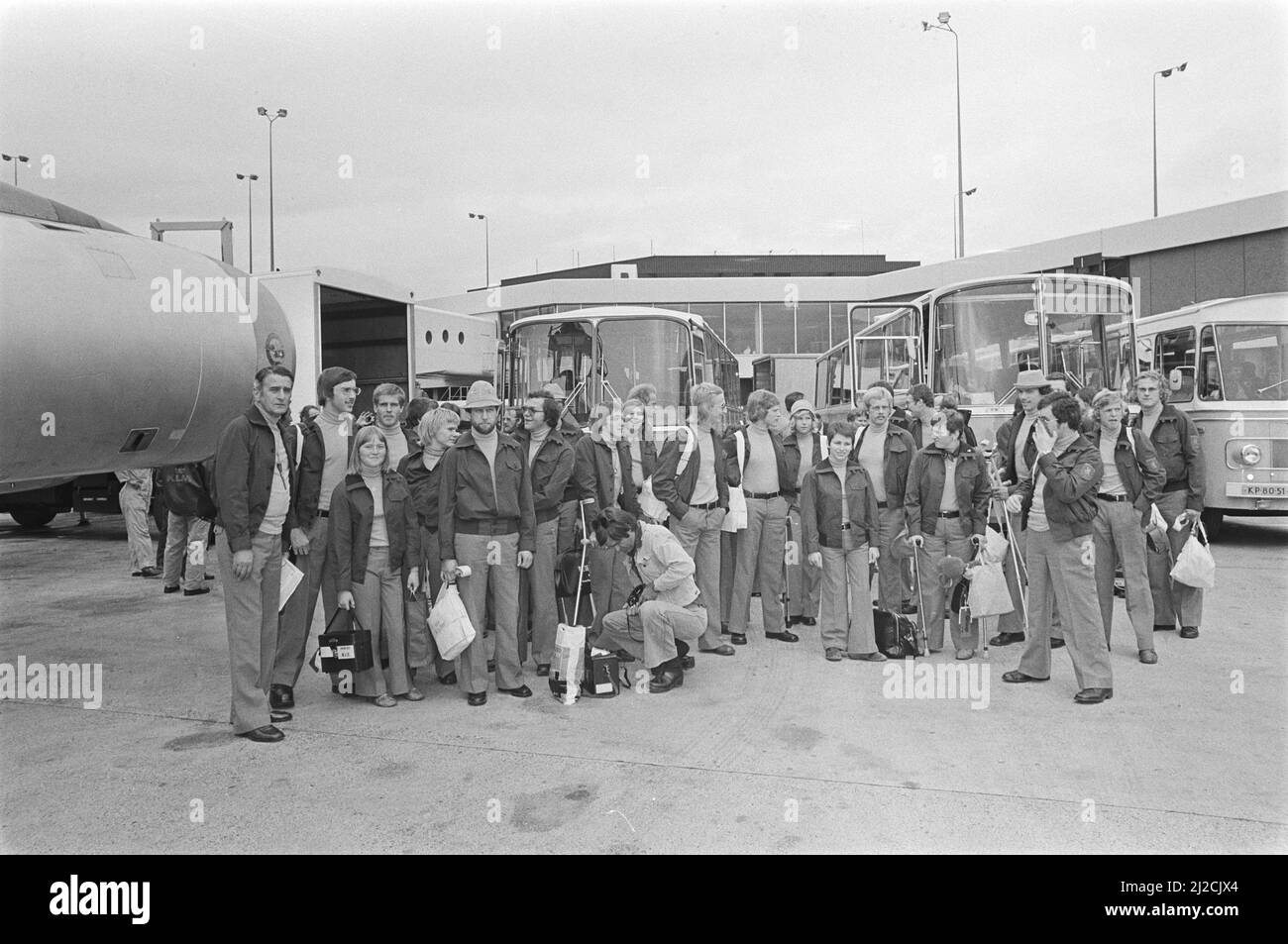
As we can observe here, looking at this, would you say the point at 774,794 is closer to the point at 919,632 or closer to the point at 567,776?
the point at 567,776

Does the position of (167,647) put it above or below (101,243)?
below

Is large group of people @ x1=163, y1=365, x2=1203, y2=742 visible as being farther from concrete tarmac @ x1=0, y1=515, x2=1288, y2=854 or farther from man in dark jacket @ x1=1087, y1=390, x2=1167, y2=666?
concrete tarmac @ x1=0, y1=515, x2=1288, y2=854

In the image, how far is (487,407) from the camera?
5891 mm

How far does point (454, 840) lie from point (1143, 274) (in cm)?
2770

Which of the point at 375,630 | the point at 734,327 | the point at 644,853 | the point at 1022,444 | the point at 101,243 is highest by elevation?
the point at 734,327

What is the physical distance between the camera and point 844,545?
22.2 feet

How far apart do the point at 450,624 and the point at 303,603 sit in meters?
0.95

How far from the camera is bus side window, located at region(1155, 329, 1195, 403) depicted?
38.9 feet

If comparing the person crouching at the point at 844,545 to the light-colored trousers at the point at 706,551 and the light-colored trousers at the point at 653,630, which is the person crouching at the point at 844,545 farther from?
the light-colored trousers at the point at 653,630

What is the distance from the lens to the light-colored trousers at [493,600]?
5816 mm

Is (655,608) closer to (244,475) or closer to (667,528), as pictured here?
(667,528)

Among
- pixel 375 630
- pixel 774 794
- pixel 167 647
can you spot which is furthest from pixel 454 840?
pixel 167 647

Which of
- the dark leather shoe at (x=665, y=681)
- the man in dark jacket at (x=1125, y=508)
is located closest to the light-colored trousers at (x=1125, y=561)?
the man in dark jacket at (x=1125, y=508)

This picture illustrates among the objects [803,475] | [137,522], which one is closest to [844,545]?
[803,475]
